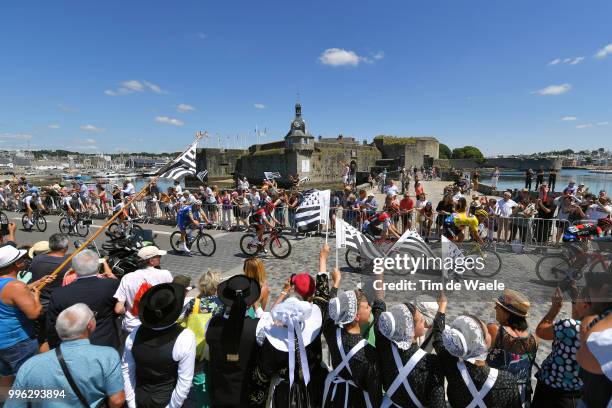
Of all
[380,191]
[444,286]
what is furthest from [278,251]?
[380,191]

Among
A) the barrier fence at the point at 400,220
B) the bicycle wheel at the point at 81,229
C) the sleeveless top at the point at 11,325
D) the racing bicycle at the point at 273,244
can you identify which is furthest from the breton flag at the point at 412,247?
the bicycle wheel at the point at 81,229

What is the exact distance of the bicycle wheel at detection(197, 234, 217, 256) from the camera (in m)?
9.65

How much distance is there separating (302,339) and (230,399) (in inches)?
32.8

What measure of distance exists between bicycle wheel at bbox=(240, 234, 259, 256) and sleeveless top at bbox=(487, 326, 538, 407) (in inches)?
290

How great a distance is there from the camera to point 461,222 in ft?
25.1

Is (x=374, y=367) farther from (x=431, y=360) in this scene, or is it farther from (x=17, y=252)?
(x=17, y=252)

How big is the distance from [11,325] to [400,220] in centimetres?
979

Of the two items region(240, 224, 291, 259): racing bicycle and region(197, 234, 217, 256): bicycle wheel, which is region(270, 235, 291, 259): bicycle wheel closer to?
region(240, 224, 291, 259): racing bicycle

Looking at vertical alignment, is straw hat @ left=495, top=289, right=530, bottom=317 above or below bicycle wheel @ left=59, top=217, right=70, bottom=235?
above

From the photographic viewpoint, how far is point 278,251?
941 centimetres

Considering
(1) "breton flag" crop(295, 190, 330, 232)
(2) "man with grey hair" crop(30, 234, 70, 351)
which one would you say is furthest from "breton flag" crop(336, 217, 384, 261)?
(2) "man with grey hair" crop(30, 234, 70, 351)

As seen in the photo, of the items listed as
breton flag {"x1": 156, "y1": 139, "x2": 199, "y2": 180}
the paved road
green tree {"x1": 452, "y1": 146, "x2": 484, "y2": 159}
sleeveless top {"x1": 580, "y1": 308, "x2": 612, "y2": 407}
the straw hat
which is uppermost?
green tree {"x1": 452, "y1": 146, "x2": 484, "y2": 159}

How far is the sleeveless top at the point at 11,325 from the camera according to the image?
3.05m

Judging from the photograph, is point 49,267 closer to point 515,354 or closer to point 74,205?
point 515,354
